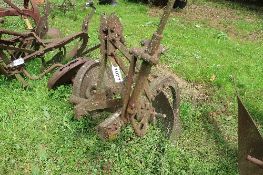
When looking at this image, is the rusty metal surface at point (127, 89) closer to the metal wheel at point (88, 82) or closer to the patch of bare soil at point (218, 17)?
the metal wheel at point (88, 82)

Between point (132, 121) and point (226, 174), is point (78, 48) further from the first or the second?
point (226, 174)

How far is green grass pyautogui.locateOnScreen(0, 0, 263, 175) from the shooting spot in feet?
18.6

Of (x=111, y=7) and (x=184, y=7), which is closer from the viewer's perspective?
(x=111, y=7)

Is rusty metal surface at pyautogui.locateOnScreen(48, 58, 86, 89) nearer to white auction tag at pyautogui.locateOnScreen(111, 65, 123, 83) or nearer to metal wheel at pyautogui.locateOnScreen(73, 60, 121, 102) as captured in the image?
metal wheel at pyautogui.locateOnScreen(73, 60, 121, 102)

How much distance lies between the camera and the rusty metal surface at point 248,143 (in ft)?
14.1

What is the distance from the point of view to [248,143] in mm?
4441

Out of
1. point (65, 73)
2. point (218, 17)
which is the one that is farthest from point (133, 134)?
point (218, 17)

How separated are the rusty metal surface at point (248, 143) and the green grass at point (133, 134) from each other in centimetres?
132

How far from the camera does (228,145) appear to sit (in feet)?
21.4

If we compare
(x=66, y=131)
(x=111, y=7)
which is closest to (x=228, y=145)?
(x=66, y=131)

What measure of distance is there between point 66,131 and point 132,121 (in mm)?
1346

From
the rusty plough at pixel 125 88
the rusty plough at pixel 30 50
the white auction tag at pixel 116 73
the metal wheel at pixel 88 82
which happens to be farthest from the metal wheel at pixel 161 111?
the rusty plough at pixel 30 50

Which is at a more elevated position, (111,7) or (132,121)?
(132,121)

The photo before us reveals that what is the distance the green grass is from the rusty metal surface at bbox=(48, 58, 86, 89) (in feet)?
0.47
